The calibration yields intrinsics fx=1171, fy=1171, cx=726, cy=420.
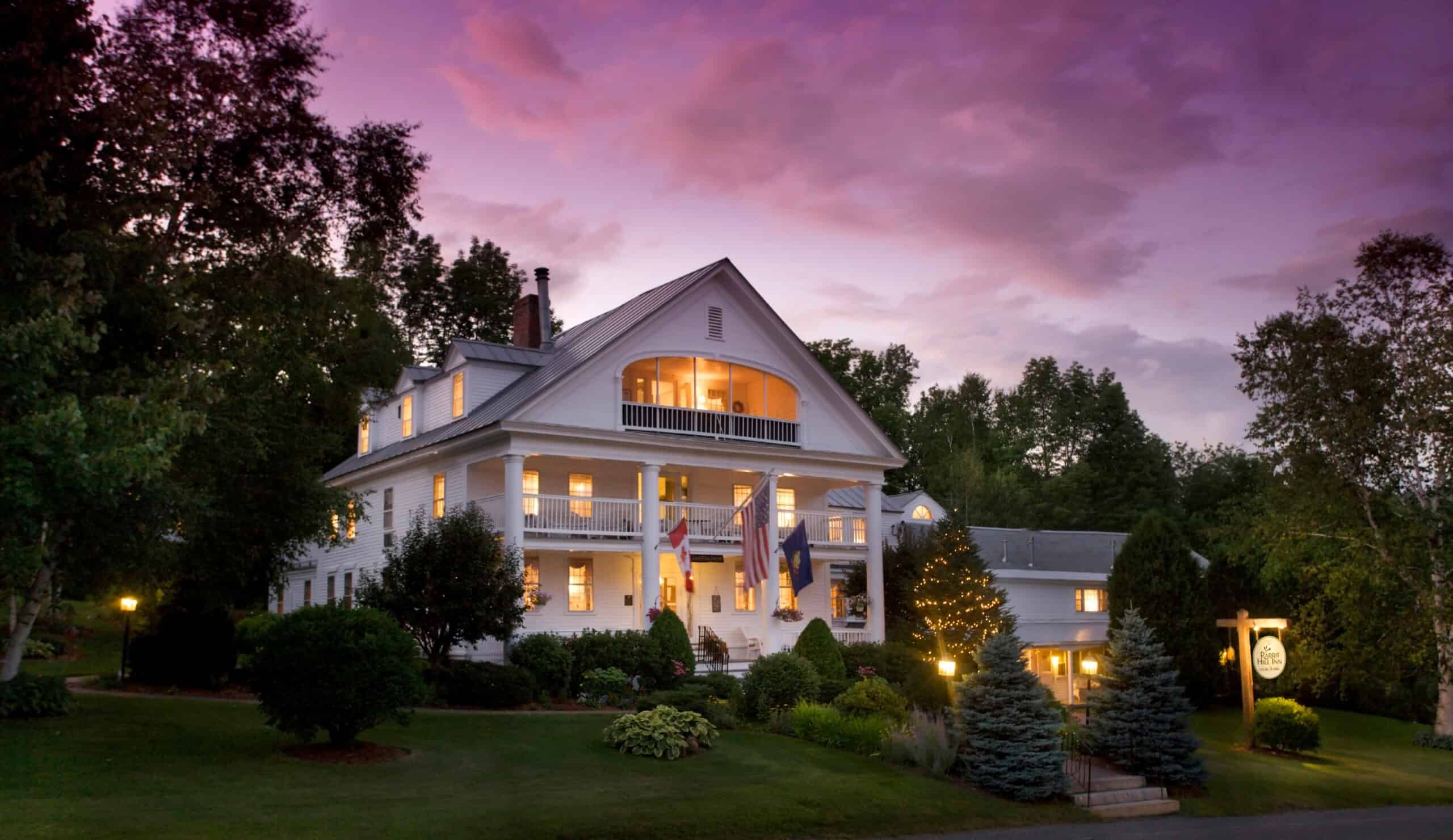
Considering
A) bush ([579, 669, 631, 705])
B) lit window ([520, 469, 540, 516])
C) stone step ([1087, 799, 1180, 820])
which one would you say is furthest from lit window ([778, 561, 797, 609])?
stone step ([1087, 799, 1180, 820])

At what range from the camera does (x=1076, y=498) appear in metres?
69.1

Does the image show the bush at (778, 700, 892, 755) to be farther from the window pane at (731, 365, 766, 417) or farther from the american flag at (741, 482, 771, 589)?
the window pane at (731, 365, 766, 417)

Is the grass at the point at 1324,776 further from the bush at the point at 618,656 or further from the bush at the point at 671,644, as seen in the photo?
the bush at the point at 618,656

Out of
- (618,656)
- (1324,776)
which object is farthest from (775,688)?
(1324,776)

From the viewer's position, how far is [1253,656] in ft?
79.4

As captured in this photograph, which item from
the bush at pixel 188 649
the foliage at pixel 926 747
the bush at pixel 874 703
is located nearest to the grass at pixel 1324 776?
the foliage at pixel 926 747

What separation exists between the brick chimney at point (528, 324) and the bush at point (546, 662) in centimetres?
1195

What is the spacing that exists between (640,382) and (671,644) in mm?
7891

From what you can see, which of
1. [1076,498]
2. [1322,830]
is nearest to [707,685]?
[1322,830]

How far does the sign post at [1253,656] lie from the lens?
937 inches

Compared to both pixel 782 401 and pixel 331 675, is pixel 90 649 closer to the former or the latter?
pixel 782 401

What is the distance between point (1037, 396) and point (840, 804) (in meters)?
70.0

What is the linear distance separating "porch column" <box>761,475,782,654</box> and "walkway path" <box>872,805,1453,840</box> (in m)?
11.4

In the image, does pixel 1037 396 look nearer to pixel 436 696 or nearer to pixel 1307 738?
pixel 1307 738
